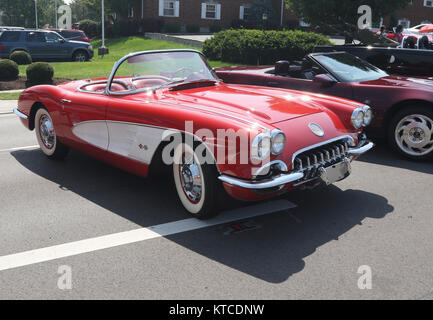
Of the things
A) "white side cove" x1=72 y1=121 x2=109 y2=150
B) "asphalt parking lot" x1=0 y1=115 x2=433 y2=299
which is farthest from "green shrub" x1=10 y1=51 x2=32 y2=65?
"white side cove" x1=72 y1=121 x2=109 y2=150

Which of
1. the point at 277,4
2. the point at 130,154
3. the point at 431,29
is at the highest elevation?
the point at 277,4

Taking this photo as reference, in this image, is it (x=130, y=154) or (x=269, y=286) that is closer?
(x=269, y=286)

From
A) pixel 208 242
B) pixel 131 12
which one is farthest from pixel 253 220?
pixel 131 12

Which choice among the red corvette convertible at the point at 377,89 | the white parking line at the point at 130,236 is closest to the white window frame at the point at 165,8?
the red corvette convertible at the point at 377,89

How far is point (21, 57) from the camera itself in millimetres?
19969

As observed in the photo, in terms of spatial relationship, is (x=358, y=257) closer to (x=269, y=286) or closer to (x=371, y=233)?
(x=371, y=233)

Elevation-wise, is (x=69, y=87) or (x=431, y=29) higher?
(x=431, y=29)

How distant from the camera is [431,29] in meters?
19.7

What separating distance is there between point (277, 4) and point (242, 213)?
40022 mm

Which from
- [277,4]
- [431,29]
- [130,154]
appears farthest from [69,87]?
[277,4]

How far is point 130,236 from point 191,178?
75 centimetres

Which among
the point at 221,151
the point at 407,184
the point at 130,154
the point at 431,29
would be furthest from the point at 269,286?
the point at 431,29
